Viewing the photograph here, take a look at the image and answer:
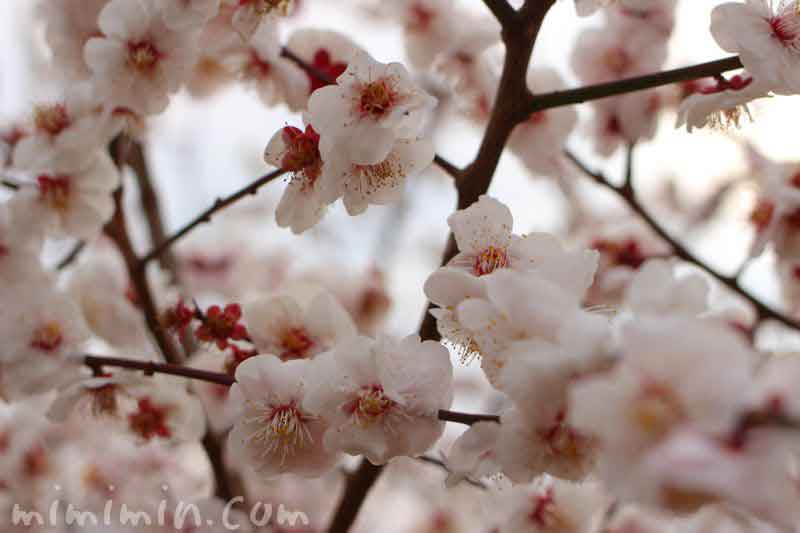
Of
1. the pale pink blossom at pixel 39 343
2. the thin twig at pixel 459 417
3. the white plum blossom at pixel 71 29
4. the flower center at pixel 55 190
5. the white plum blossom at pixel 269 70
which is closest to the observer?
the thin twig at pixel 459 417

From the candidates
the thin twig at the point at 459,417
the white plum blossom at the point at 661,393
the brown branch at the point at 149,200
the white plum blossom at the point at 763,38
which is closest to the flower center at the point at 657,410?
the white plum blossom at the point at 661,393

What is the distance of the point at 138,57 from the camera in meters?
1.19

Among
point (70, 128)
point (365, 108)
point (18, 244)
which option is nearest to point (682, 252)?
point (365, 108)

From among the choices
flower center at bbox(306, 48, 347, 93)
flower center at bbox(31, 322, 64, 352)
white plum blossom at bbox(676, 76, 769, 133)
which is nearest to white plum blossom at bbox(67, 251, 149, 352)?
flower center at bbox(31, 322, 64, 352)

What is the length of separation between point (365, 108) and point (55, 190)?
2.39 ft

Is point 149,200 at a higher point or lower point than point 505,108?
lower

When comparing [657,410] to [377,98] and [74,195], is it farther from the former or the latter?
[74,195]

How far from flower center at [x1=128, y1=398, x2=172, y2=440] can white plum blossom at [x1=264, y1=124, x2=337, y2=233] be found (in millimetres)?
467

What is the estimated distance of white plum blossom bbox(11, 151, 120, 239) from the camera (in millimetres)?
1363

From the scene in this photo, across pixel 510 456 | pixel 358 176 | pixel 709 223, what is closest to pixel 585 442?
pixel 510 456

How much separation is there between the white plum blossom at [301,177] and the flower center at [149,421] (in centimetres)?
47

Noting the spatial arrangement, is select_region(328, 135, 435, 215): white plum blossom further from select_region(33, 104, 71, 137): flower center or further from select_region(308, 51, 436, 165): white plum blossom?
select_region(33, 104, 71, 137): flower center

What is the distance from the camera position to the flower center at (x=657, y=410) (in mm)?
538

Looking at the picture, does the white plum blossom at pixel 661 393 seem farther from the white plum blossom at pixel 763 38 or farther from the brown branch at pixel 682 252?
the brown branch at pixel 682 252
